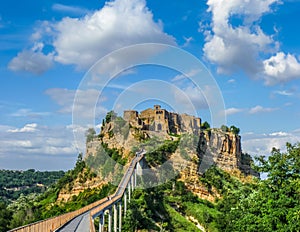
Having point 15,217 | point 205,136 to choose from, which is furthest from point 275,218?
point 205,136

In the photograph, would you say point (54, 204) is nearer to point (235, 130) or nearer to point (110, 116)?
point (110, 116)

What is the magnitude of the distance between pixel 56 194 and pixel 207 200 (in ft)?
66.7

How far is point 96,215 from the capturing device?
1224 inches

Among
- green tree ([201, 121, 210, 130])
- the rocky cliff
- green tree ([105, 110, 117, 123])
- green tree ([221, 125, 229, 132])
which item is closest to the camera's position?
the rocky cliff

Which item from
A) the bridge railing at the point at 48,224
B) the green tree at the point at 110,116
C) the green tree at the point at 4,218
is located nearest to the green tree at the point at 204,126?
the green tree at the point at 110,116

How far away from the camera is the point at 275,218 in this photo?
20562 mm

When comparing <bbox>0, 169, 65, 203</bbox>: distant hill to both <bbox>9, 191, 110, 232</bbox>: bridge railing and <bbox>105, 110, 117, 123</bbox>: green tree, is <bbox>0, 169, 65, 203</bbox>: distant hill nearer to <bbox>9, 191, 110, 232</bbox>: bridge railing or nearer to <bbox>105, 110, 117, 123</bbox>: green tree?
<bbox>105, 110, 117, 123</bbox>: green tree

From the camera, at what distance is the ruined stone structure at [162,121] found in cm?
7375

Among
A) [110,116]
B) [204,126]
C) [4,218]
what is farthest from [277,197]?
[204,126]

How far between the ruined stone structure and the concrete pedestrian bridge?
9271 millimetres

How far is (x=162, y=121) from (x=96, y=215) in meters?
48.2

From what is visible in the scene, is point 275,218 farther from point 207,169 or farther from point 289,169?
point 207,169

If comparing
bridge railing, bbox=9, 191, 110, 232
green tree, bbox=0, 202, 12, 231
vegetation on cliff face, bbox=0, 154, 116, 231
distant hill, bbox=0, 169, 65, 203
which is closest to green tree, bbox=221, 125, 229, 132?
vegetation on cliff face, bbox=0, 154, 116, 231

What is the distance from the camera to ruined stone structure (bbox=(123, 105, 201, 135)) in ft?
242
